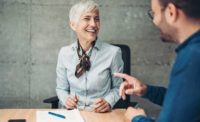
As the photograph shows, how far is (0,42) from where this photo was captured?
3.43 m

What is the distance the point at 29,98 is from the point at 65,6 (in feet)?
3.63

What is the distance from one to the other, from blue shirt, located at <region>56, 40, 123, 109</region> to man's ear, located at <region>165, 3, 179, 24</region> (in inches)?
53.3

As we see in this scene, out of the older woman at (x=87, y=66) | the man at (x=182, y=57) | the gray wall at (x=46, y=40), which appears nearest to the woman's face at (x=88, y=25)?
the older woman at (x=87, y=66)

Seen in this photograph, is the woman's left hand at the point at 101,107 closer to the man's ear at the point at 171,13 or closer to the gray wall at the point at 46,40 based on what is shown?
the man's ear at the point at 171,13

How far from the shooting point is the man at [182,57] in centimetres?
97

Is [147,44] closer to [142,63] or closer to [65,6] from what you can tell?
[142,63]

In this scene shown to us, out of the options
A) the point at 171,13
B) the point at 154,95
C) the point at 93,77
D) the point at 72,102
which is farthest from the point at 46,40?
the point at 171,13

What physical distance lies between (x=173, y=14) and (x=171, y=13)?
0.04 ft

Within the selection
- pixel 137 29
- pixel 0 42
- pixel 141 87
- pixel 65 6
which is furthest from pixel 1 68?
pixel 141 87

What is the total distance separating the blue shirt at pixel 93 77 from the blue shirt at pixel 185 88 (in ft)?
4.59

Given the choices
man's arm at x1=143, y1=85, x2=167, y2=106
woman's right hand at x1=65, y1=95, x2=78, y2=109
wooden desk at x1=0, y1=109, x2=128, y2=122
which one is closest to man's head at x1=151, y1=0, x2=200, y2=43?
man's arm at x1=143, y1=85, x2=167, y2=106

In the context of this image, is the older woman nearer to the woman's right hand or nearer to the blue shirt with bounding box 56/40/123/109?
the blue shirt with bounding box 56/40/123/109

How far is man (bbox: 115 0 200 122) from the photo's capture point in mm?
968

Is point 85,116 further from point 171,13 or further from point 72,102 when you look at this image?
point 171,13
